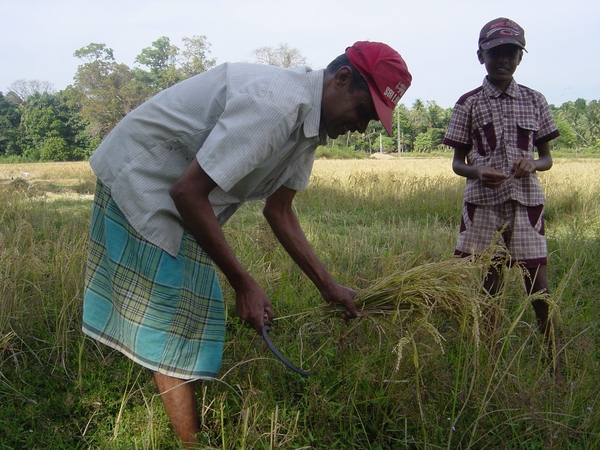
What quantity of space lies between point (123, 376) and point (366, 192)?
21.0 feet

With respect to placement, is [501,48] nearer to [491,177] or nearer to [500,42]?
[500,42]

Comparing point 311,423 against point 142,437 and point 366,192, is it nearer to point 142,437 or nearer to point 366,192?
point 142,437

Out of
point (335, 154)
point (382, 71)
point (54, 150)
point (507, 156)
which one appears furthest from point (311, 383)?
point (54, 150)

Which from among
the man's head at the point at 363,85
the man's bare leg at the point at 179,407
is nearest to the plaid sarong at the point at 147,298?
the man's bare leg at the point at 179,407

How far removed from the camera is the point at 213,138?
1.56m

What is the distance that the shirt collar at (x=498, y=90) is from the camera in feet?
8.59

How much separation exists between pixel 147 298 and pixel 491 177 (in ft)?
5.35

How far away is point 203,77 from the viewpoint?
6.00 feet

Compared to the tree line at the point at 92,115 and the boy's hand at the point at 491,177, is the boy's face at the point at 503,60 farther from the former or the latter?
the tree line at the point at 92,115

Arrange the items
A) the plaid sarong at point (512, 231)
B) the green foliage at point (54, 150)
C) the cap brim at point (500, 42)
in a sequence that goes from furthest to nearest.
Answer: the green foliage at point (54, 150) < the plaid sarong at point (512, 231) < the cap brim at point (500, 42)

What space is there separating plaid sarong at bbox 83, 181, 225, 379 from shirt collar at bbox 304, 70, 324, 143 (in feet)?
2.07

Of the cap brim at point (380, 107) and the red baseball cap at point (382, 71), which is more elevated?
the red baseball cap at point (382, 71)

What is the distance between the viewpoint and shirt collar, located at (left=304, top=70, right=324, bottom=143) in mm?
1690

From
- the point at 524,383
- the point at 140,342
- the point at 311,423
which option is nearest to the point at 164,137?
the point at 140,342
